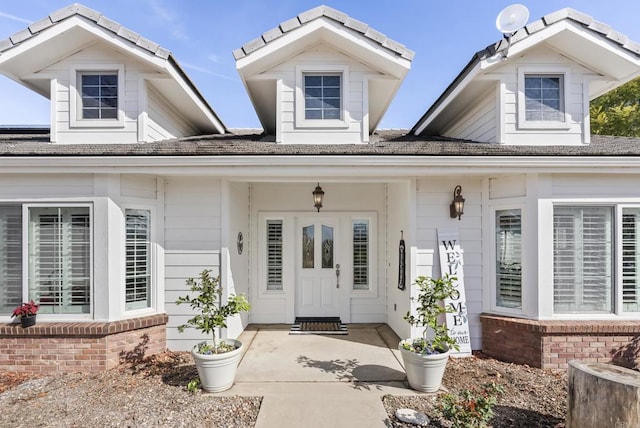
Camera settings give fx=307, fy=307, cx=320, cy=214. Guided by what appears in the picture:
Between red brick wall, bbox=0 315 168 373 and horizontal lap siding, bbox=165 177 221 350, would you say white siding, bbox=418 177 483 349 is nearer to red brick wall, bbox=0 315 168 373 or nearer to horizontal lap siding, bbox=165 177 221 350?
horizontal lap siding, bbox=165 177 221 350

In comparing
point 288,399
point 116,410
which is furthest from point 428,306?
point 116,410

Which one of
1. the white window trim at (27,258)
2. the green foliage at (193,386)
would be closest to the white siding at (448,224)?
the green foliage at (193,386)

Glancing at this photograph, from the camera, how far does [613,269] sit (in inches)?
189

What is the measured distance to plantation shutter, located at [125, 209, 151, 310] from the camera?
16.5 ft

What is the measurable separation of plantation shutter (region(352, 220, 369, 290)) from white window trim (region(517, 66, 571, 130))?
3574mm

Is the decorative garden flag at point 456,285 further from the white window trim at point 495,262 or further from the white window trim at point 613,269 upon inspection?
the white window trim at point 613,269

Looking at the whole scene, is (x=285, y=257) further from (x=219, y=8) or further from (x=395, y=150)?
(x=219, y=8)

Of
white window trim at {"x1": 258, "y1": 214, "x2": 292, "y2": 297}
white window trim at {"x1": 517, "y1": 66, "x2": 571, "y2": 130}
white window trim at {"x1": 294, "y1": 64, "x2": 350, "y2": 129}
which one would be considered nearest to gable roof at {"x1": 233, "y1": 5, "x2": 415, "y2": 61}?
white window trim at {"x1": 294, "y1": 64, "x2": 350, "y2": 129}

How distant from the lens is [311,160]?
4734 millimetres

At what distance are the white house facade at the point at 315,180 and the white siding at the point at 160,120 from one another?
0.12 ft

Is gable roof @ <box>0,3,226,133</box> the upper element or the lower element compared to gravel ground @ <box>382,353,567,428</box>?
upper

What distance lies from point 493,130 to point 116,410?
7.06m

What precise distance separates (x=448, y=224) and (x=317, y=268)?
3.11m

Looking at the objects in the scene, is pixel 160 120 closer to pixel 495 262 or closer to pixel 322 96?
pixel 322 96
